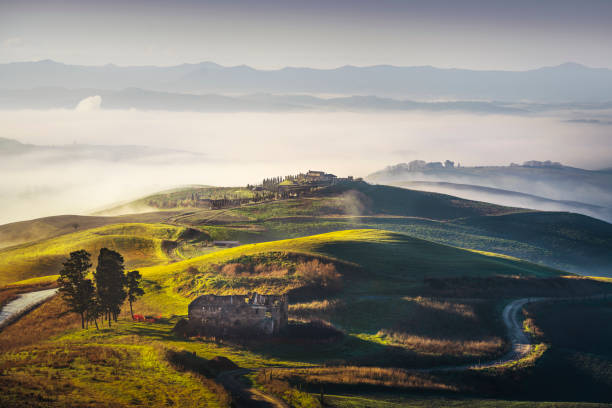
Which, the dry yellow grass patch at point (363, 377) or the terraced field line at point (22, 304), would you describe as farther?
the terraced field line at point (22, 304)

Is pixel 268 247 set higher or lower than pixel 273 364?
higher

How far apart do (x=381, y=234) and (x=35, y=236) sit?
11956 centimetres

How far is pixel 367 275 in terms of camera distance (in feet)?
334

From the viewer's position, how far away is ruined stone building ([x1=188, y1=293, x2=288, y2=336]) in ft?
245

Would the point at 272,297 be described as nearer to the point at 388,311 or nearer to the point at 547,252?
the point at 388,311

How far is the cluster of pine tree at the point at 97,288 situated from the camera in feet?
259

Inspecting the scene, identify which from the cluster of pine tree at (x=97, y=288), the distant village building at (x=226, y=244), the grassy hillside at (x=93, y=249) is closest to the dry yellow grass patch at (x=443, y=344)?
the cluster of pine tree at (x=97, y=288)

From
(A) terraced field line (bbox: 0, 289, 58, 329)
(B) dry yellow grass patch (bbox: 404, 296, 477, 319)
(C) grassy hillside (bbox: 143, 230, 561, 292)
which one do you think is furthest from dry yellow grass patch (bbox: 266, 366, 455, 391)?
(A) terraced field line (bbox: 0, 289, 58, 329)

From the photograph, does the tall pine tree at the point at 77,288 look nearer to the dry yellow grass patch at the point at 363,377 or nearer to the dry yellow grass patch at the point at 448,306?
the dry yellow grass patch at the point at 363,377

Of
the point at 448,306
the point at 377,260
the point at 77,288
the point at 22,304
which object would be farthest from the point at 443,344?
the point at 22,304

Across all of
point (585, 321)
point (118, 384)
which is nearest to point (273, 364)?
point (118, 384)

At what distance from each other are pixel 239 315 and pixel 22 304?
39.5m

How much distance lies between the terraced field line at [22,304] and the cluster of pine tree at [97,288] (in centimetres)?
913

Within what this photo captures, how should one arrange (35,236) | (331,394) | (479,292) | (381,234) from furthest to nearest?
(35,236), (381,234), (479,292), (331,394)
